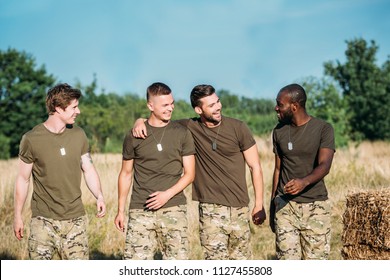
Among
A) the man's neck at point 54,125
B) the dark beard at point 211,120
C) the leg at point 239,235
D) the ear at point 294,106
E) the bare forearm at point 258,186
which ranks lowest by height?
the leg at point 239,235

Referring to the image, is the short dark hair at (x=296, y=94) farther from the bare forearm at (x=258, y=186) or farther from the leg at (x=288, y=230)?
the leg at (x=288, y=230)

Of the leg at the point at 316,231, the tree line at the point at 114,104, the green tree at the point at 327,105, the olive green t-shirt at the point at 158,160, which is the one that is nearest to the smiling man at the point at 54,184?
the olive green t-shirt at the point at 158,160

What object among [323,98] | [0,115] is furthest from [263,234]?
[0,115]

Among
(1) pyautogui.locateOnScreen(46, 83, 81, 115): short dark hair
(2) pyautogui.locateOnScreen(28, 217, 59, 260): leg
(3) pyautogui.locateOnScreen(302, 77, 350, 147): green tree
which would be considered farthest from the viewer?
(3) pyautogui.locateOnScreen(302, 77, 350, 147): green tree

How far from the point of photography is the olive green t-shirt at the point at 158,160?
571cm

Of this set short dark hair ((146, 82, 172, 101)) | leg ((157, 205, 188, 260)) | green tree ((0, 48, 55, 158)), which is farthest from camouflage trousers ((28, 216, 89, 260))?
green tree ((0, 48, 55, 158))

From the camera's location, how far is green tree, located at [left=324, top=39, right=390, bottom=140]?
40.3 meters

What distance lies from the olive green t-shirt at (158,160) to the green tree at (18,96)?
34.4 meters

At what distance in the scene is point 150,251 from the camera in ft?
18.8

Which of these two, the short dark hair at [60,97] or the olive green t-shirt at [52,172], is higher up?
the short dark hair at [60,97]

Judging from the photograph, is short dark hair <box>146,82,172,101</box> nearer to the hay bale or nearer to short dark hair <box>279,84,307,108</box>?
short dark hair <box>279,84,307,108</box>

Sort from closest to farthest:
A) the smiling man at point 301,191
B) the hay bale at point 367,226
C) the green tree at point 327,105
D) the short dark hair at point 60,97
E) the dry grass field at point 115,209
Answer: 1. the short dark hair at point 60,97
2. the smiling man at point 301,191
3. the hay bale at point 367,226
4. the dry grass field at point 115,209
5. the green tree at point 327,105

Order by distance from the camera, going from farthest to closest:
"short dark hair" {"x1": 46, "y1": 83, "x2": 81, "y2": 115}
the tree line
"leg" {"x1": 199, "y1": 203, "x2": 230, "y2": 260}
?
1. the tree line
2. "leg" {"x1": 199, "y1": 203, "x2": 230, "y2": 260}
3. "short dark hair" {"x1": 46, "y1": 83, "x2": 81, "y2": 115}

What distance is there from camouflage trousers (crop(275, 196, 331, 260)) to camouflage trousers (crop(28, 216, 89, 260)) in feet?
6.44
